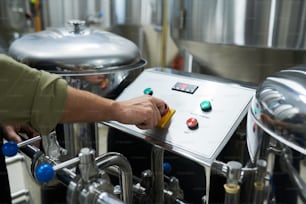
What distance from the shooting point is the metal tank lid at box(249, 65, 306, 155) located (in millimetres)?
438

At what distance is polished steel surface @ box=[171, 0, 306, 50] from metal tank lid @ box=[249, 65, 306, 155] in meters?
0.33

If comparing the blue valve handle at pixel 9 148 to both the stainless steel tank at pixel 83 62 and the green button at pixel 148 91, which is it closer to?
the stainless steel tank at pixel 83 62

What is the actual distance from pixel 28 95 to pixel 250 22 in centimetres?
64

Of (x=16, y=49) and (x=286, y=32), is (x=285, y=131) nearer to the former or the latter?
(x=286, y=32)

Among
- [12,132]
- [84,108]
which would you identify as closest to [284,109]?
[84,108]

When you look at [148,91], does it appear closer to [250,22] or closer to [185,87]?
[185,87]

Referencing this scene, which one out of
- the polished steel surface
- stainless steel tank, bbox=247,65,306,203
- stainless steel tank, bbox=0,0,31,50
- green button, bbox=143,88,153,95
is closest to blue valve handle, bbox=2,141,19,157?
green button, bbox=143,88,153,95

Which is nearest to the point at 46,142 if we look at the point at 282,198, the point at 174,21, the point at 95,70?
the point at 95,70

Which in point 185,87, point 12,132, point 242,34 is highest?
point 242,34

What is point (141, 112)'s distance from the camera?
62 centimetres

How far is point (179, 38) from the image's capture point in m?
1.08

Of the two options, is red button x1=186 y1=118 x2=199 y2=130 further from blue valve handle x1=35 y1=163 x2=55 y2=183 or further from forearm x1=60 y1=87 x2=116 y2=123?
blue valve handle x1=35 y1=163 x2=55 y2=183

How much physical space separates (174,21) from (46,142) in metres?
0.63

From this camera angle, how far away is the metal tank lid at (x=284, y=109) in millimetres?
438
